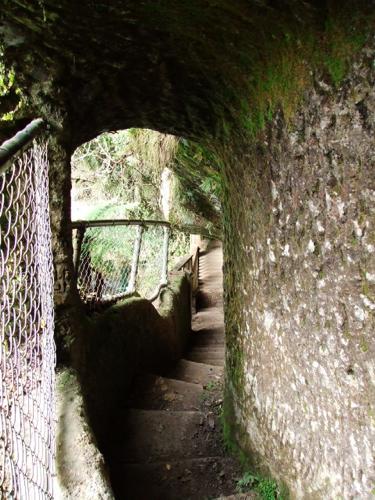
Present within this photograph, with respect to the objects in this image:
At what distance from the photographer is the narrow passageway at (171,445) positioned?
2824 millimetres

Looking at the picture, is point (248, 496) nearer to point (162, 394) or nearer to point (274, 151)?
point (162, 394)

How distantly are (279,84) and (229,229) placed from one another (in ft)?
4.80

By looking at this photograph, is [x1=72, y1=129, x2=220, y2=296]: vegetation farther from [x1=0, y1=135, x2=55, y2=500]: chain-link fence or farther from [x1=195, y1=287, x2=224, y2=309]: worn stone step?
[x1=0, y1=135, x2=55, y2=500]: chain-link fence

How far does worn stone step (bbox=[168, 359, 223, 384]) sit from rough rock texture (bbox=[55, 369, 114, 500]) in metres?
2.83

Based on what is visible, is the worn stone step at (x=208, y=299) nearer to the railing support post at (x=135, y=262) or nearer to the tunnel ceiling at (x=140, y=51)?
the railing support post at (x=135, y=262)

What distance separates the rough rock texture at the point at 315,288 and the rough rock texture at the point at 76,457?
109 cm

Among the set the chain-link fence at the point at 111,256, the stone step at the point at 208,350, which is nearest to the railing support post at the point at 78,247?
the chain-link fence at the point at 111,256

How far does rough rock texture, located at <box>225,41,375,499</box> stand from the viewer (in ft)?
5.90

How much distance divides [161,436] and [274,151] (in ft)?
7.70

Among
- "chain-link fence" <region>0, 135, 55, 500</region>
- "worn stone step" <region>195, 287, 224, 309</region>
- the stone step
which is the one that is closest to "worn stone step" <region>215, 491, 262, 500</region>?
"chain-link fence" <region>0, 135, 55, 500</region>

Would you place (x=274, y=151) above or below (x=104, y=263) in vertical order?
above

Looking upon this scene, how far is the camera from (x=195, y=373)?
17.7 ft

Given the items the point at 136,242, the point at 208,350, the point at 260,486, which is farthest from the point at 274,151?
the point at 208,350

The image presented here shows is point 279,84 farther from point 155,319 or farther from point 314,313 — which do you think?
point 155,319
